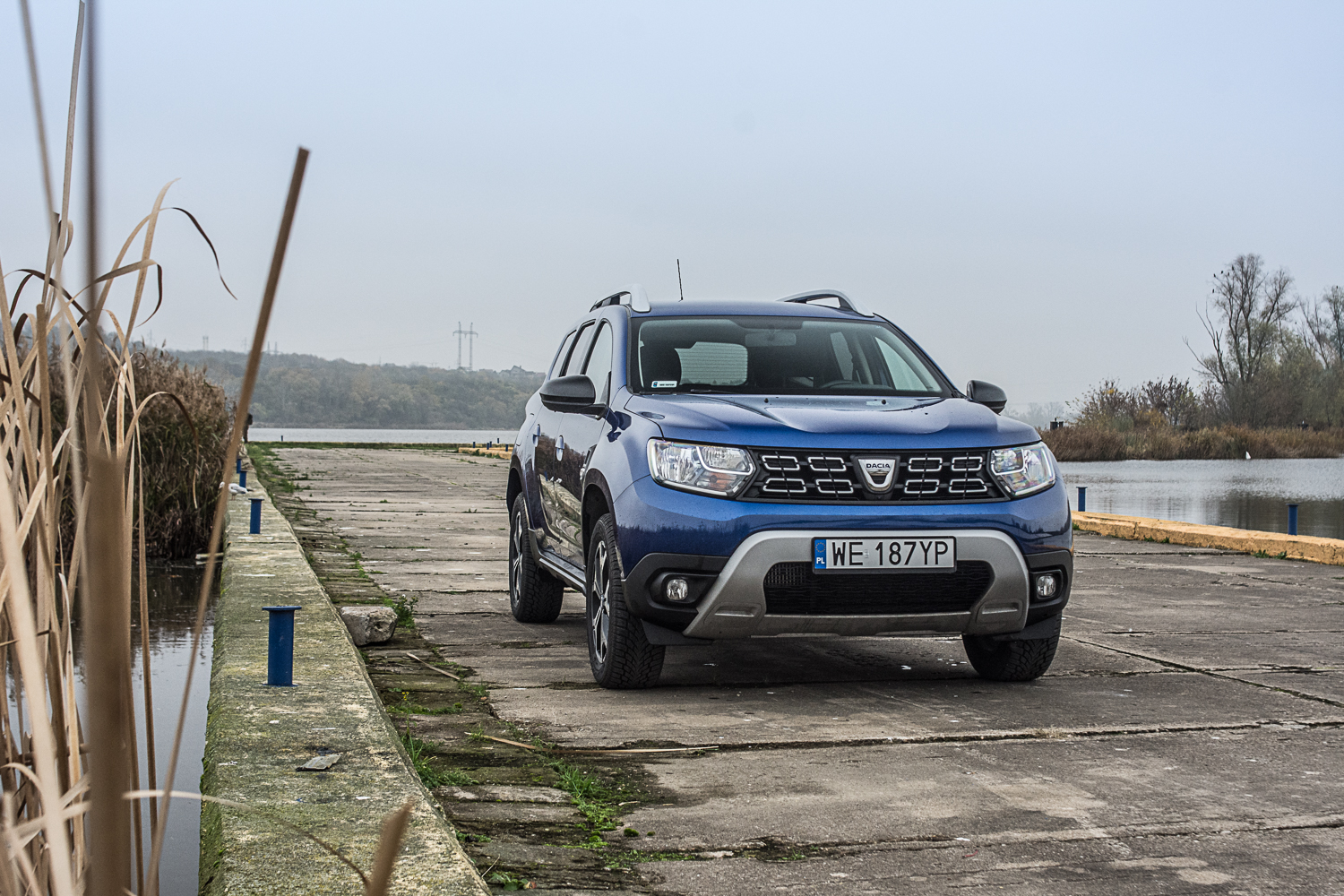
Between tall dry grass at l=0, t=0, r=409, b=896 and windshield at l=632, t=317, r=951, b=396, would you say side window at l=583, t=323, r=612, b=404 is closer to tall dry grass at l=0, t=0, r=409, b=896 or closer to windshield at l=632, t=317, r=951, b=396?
windshield at l=632, t=317, r=951, b=396

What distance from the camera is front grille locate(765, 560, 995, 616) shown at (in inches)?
196

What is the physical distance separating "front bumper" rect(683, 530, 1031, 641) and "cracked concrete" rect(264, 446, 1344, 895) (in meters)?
0.32

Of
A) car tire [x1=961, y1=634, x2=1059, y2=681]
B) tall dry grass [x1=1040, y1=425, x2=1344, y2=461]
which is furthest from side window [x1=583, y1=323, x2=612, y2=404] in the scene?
tall dry grass [x1=1040, y1=425, x2=1344, y2=461]

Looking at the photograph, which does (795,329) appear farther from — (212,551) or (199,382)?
(199,382)

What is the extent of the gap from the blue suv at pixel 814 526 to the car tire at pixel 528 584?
133 centimetres

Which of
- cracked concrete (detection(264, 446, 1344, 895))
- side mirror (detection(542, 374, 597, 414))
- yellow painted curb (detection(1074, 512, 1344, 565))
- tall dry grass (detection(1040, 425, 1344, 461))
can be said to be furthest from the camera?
tall dry grass (detection(1040, 425, 1344, 461))

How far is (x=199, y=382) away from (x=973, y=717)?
9270 millimetres

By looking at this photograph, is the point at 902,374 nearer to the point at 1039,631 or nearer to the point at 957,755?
the point at 1039,631

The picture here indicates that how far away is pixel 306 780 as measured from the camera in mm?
3398

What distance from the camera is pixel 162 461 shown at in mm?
10633

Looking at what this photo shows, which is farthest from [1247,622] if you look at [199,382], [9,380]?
[199,382]

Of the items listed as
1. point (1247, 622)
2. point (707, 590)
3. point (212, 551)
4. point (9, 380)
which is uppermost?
point (9, 380)

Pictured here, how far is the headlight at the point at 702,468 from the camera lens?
16.6 ft

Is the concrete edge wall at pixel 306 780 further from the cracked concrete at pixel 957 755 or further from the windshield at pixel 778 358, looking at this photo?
the windshield at pixel 778 358
